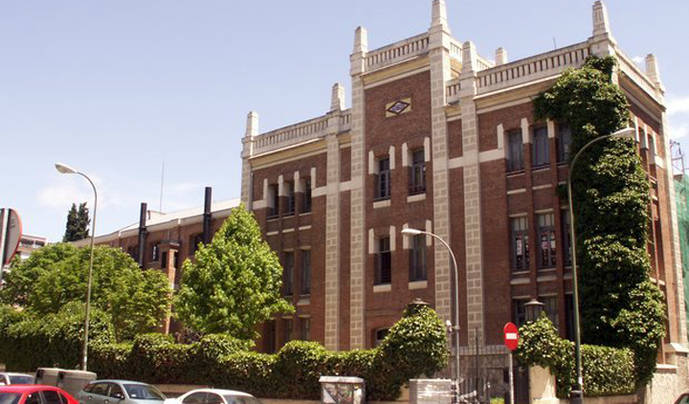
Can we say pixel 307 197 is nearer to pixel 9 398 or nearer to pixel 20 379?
pixel 20 379

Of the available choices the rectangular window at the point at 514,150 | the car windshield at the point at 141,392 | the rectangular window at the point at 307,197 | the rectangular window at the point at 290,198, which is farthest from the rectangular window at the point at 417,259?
the car windshield at the point at 141,392

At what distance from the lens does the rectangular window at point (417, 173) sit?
38031 mm

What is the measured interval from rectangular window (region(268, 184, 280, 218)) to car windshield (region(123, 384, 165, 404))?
68.9 ft

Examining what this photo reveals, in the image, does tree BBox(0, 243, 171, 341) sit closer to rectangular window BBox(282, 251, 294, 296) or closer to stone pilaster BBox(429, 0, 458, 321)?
rectangular window BBox(282, 251, 294, 296)

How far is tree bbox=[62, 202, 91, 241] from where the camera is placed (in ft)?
259

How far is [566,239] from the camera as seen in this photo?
1293 inches

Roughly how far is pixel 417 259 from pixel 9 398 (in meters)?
23.2

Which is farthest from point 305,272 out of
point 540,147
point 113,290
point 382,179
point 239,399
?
point 239,399

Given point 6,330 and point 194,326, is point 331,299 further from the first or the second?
point 6,330

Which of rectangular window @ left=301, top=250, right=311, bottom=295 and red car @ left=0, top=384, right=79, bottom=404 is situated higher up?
rectangular window @ left=301, top=250, right=311, bottom=295

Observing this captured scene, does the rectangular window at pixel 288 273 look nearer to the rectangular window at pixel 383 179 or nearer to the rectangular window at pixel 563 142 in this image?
the rectangular window at pixel 383 179

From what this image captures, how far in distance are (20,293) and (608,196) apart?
145ft

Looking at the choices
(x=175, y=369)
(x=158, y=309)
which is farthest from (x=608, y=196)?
(x=158, y=309)

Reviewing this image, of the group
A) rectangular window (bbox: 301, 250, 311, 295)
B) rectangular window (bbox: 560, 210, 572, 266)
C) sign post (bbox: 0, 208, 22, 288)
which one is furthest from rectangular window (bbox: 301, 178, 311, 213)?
sign post (bbox: 0, 208, 22, 288)
